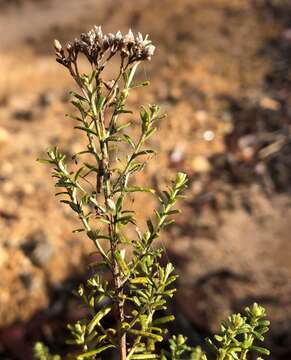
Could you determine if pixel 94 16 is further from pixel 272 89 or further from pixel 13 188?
pixel 13 188

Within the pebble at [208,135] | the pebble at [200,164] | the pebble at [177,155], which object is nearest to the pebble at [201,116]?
the pebble at [208,135]

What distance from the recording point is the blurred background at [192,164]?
4711 mm

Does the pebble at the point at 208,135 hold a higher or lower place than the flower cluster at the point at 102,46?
higher

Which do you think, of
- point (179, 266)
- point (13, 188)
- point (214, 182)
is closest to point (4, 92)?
point (13, 188)

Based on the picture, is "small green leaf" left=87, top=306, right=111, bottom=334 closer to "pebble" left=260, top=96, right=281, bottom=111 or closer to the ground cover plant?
the ground cover plant

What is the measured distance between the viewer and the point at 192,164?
6246 mm

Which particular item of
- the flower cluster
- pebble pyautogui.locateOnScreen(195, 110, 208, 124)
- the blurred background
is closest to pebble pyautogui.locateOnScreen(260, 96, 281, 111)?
the blurred background

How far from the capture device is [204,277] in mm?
4875

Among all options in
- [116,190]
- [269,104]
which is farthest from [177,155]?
[116,190]

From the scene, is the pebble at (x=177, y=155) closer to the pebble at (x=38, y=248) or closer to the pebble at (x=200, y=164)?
the pebble at (x=200, y=164)

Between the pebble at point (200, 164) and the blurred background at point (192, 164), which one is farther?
the pebble at point (200, 164)

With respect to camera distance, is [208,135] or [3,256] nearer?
[3,256]

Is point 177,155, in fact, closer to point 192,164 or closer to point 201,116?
point 192,164

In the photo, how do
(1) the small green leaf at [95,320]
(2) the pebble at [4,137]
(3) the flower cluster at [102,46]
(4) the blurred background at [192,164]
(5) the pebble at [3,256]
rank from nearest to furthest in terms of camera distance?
(3) the flower cluster at [102,46], (1) the small green leaf at [95,320], (4) the blurred background at [192,164], (5) the pebble at [3,256], (2) the pebble at [4,137]
